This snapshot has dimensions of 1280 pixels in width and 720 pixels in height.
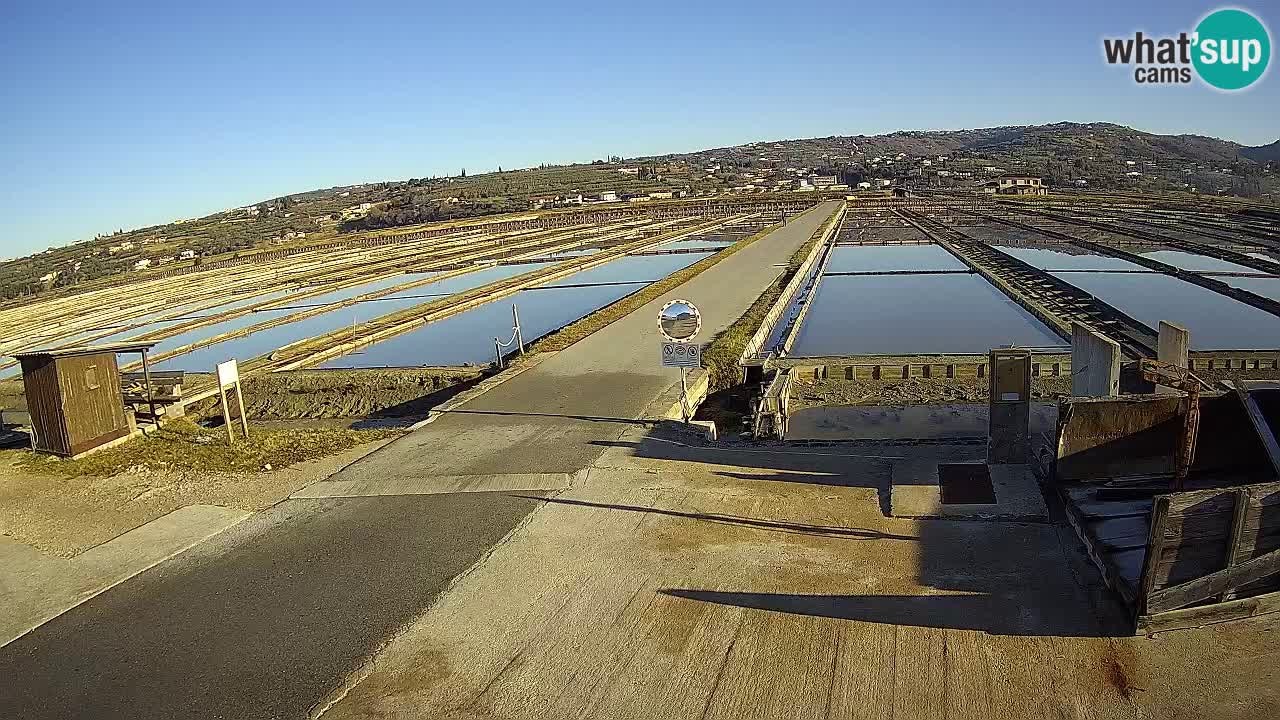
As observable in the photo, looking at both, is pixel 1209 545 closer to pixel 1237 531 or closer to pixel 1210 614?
pixel 1237 531

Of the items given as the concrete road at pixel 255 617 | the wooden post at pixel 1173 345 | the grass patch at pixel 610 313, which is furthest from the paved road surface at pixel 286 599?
the grass patch at pixel 610 313

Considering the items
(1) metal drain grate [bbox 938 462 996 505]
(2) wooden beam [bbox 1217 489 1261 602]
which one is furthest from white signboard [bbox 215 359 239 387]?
(2) wooden beam [bbox 1217 489 1261 602]

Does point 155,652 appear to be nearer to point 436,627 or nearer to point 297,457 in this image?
point 436,627

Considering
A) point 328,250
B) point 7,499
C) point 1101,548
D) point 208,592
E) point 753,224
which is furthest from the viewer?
point 753,224

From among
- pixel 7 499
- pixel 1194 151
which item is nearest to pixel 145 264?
pixel 7 499

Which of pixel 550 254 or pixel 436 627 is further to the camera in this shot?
pixel 550 254

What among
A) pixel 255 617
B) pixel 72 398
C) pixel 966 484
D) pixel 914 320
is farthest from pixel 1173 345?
pixel 914 320

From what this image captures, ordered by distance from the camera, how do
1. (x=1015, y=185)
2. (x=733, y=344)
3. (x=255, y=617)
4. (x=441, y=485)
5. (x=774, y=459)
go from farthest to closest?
(x=1015, y=185) < (x=733, y=344) < (x=774, y=459) < (x=441, y=485) < (x=255, y=617)
